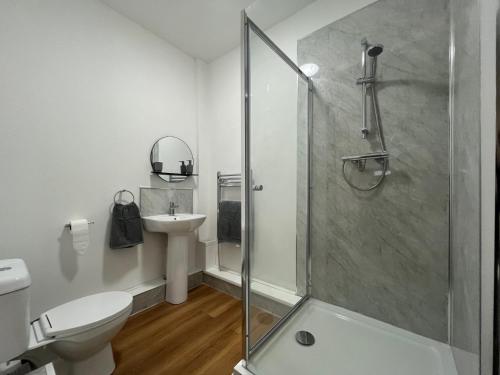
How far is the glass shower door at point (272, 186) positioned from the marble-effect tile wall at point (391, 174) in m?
0.12

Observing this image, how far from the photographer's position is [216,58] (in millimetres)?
2404

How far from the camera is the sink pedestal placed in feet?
6.22

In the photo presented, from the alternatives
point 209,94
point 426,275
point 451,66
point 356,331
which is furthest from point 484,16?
point 209,94

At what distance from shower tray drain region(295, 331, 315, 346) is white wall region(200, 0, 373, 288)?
0.32 m

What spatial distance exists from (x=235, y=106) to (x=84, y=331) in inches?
82.3

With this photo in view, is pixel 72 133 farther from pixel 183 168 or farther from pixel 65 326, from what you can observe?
pixel 65 326

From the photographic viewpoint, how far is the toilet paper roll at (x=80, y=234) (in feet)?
4.71

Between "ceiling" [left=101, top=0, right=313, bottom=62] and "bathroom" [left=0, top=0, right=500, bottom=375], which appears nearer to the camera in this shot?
"bathroom" [left=0, top=0, right=500, bottom=375]

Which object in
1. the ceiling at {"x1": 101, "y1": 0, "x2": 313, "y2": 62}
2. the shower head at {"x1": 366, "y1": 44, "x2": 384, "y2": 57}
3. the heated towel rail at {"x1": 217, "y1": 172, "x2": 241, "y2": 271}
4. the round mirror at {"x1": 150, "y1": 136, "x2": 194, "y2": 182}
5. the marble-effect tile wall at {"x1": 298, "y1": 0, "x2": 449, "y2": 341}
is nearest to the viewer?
the marble-effect tile wall at {"x1": 298, "y1": 0, "x2": 449, "y2": 341}

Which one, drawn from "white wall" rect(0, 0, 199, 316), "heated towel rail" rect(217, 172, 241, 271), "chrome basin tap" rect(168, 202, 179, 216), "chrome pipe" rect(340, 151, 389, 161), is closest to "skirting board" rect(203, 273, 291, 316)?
"heated towel rail" rect(217, 172, 241, 271)

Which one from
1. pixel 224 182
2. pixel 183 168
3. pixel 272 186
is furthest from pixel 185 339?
pixel 183 168

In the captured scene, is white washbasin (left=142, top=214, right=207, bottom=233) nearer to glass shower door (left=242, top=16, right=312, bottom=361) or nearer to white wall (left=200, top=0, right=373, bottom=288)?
white wall (left=200, top=0, right=373, bottom=288)

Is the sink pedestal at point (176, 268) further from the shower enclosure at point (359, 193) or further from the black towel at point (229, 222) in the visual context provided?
the shower enclosure at point (359, 193)

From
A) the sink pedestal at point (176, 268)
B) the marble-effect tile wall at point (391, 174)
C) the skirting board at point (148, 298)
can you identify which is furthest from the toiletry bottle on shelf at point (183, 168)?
the marble-effect tile wall at point (391, 174)
